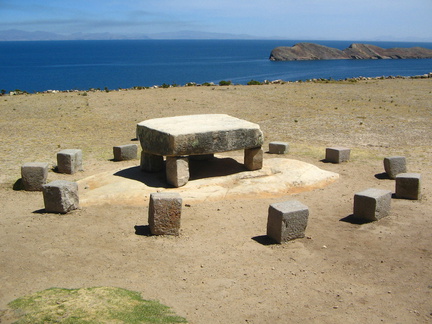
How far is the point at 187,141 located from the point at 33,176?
451 cm

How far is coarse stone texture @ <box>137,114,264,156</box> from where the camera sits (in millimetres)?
12656

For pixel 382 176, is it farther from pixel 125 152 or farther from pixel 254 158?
pixel 125 152

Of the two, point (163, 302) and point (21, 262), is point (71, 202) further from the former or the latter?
point (163, 302)

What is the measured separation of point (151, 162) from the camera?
46.3ft

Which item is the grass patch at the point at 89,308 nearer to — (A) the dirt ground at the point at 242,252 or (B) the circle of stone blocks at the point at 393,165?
(A) the dirt ground at the point at 242,252

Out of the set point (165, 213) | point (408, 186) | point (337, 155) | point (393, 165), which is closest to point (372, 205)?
point (408, 186)

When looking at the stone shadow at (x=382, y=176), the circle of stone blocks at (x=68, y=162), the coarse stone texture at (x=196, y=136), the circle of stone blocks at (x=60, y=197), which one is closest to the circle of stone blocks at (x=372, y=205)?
the stone shadow at (x=382, y=176)

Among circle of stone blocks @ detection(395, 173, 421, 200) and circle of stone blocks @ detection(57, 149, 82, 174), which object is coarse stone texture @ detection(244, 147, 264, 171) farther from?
circle of stone blocks @ detection(57, 149, 82, 174)

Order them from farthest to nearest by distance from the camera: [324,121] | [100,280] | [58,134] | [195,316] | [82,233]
A: [324,121]
[58,134]
[82,233]
[100,280]
[195,316]

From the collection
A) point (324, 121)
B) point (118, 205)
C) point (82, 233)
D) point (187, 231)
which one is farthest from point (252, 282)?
point (324, 121)

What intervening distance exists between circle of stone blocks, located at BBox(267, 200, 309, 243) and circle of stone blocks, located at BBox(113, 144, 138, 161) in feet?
25.3

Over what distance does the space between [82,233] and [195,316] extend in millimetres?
4134

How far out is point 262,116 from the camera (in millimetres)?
24719

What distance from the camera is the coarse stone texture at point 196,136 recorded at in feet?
41.5
